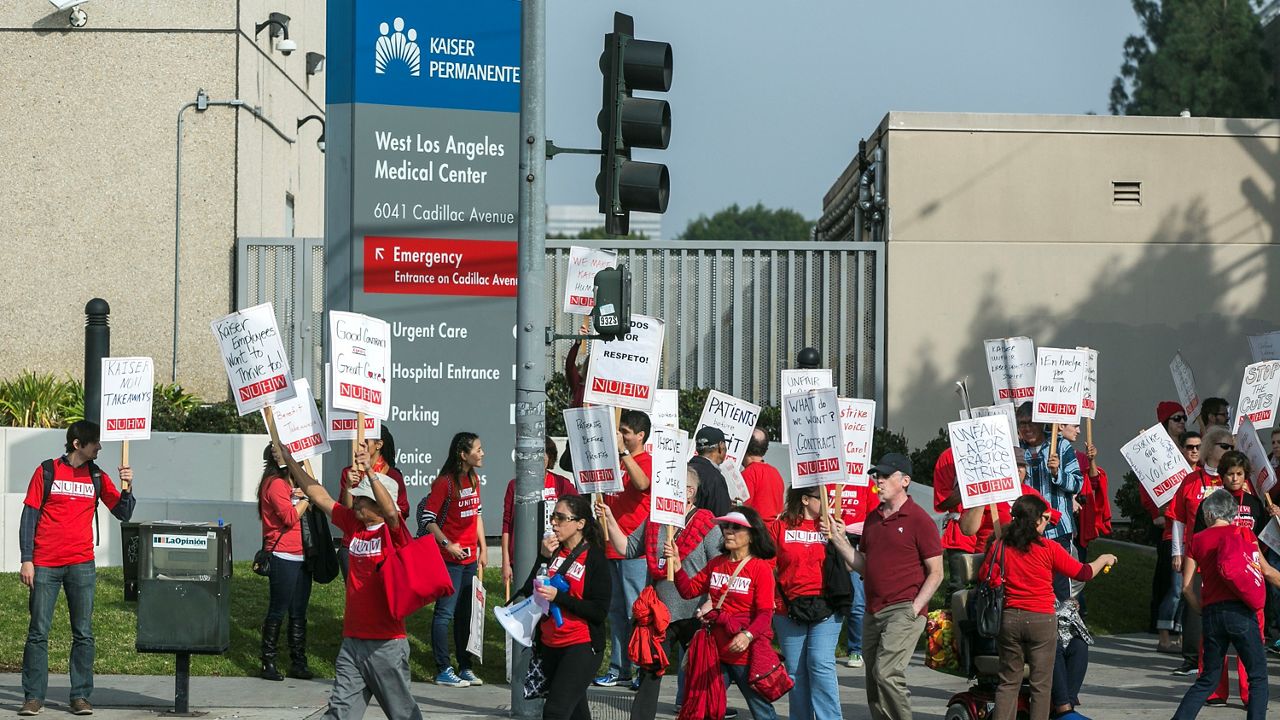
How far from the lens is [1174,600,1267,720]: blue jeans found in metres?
9.63

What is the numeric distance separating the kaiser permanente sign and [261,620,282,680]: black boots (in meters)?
2.73

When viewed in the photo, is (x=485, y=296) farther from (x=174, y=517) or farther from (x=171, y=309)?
(x=171, y=309)

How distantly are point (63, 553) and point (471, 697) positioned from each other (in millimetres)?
3038

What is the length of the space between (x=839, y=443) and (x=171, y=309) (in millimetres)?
14446

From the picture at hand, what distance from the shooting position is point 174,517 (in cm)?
1612

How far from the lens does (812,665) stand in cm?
942

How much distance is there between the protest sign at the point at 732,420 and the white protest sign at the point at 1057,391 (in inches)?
85.9

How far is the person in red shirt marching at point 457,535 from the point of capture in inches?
447

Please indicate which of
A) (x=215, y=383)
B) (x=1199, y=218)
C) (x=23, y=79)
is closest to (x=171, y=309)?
(x=215, y=383)

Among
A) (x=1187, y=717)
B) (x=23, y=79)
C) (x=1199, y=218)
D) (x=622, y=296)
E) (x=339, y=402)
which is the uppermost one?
(x=23, y=79)

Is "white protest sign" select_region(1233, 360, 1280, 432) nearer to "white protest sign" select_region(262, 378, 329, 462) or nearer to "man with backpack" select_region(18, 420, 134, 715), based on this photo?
"white protest sign" select_region(262, 378, 329, 462)

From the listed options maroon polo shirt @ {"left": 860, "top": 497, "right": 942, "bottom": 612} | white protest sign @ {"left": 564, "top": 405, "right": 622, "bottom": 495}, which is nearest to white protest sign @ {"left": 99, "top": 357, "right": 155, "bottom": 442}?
white protest sign @ {"left": 564, "top": 405, "right": 622, "bottom": 495}

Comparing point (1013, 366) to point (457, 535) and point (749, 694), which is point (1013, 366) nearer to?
point (457, 535)

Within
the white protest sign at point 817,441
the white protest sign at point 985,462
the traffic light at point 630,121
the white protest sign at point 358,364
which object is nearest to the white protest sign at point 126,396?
the white protest sign at point 358,364
